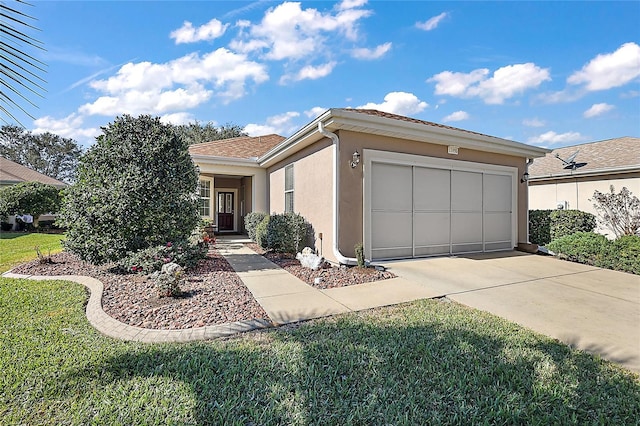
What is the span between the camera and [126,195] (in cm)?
644

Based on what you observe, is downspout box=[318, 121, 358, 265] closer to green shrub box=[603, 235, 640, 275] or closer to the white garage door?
the white garage door

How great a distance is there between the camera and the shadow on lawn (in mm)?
2338

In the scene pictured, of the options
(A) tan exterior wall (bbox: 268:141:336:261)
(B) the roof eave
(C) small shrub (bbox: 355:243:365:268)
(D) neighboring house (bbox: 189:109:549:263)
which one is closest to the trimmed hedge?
(D) neighboring house (bbox: 189:109:549:263)

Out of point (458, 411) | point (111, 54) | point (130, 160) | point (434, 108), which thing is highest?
point (434, 108)

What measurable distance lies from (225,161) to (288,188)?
357 centimetres

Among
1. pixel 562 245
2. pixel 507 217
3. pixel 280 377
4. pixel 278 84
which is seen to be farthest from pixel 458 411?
pixel 278 84

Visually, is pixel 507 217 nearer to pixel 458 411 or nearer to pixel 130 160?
pixel 458 411

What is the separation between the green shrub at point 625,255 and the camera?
6.85 m

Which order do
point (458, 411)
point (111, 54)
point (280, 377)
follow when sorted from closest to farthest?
point (458, 411) → point (280, 377) → point (111, 54)

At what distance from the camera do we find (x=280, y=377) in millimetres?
2771

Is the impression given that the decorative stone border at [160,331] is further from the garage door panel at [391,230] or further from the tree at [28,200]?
the tree at [28,200]

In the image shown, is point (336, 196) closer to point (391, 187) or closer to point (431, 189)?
point (391, 187)

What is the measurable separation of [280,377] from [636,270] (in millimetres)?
8413

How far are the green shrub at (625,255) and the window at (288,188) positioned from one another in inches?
336
